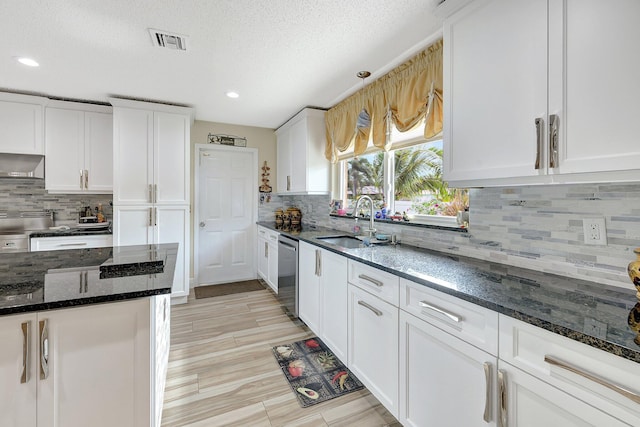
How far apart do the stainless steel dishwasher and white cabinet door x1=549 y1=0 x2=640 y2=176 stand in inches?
85.5

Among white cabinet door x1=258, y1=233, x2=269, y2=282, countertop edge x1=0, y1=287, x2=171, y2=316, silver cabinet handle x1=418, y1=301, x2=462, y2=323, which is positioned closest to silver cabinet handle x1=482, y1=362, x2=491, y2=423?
silver cabinet handle x1=418, y1=301, x2=462, y2=323

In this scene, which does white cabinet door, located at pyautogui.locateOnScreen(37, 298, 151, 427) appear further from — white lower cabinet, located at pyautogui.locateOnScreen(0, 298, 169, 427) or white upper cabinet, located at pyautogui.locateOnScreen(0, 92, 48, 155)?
white upper cabinet, located at pyautogui.locateOnScreen(0, 92, 48, 155)

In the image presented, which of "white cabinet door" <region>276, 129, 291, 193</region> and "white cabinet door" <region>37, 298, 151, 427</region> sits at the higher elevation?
"white cabinet door" <region>276, 129, 291, 193</region>

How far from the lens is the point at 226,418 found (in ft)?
5.38

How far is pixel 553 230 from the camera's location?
1378mm

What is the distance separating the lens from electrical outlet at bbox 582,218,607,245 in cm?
121

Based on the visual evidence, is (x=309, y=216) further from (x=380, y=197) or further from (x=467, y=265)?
(x=467, y=265)

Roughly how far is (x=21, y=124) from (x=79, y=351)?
3262 millimetres

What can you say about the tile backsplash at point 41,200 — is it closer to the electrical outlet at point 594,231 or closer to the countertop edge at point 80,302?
the countertop edge at point 80,302

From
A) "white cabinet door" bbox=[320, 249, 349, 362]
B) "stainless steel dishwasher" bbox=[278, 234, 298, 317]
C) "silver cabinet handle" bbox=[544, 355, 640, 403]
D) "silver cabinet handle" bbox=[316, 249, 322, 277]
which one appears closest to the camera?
"silver cabinet handle" bbox=[544, 355, 640, 403]

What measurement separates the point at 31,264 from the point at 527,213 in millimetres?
2712

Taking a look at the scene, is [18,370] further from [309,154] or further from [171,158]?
[309,154]

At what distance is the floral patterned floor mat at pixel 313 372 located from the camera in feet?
6.10

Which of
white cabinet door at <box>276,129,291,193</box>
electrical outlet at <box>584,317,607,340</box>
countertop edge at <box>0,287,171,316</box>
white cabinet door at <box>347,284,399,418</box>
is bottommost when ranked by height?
white cabinet door at <box>347,284,399,418</box>
